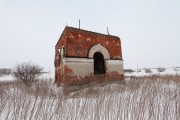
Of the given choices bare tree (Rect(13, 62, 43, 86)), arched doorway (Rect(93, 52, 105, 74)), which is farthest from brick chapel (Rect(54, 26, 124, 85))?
bare tree (Rect(13, 62, 43, 86))

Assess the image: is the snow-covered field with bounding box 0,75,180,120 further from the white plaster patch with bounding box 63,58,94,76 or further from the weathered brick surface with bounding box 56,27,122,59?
the weathered brick surface with bounding box 56,27,122,59

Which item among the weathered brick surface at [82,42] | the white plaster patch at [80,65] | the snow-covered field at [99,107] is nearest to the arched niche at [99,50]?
the weathered brick surface at [82,42]

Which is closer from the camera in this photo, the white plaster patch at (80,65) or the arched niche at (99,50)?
the white plaster patch at (80,65)

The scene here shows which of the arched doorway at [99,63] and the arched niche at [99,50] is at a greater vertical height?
the arched niche at [99,50]

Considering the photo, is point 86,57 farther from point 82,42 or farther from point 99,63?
point 99,63

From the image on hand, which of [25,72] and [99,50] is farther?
[25,72]

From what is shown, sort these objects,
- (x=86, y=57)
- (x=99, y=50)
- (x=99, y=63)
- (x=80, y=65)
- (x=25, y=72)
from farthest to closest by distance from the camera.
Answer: (x=25, y=72) → (x=99, y=63) → (x=99, y=50) → (x=86, y=57) → (x=80, y=65)

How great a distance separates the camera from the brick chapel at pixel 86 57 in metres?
8.74

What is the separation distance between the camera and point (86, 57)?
9477 mm

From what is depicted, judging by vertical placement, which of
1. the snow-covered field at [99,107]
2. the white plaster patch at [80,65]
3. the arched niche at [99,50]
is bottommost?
the snow-covered field at [99,107]

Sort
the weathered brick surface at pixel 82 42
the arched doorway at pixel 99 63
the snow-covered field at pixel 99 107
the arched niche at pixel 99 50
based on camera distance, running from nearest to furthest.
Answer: the snow-covered field at pixel 99 107
the weathered brick surface at pixel 82 42
the arched niche at pixel 99 50
the arched doorway at pixel 99 63

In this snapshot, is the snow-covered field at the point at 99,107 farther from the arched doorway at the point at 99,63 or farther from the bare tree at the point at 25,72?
the bare tree at the point at 25,72

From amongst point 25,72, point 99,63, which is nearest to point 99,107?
point 99,63

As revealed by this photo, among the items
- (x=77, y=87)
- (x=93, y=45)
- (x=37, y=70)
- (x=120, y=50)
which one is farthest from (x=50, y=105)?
(x=37, y=70)
